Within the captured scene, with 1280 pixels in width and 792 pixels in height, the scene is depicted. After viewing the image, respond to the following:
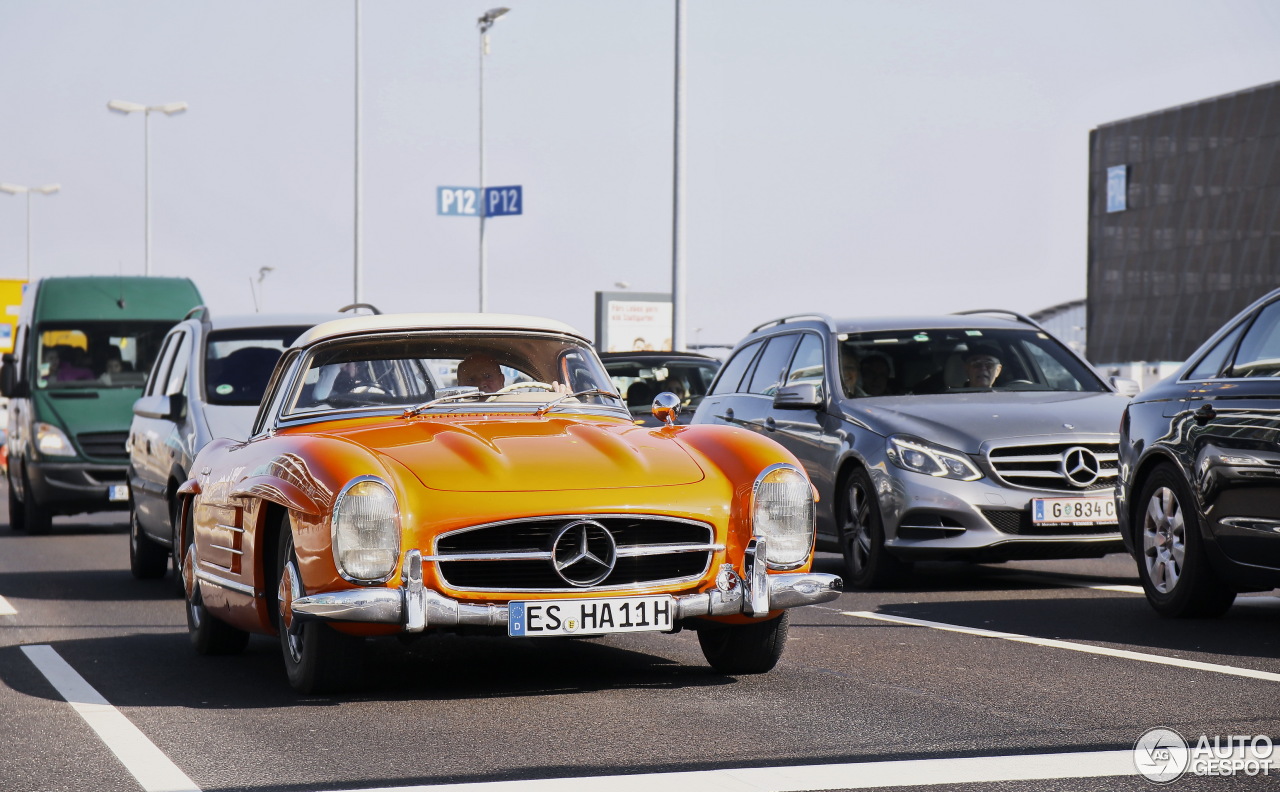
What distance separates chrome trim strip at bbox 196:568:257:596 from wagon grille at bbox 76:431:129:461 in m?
10.5

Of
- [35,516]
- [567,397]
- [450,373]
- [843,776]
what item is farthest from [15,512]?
[843,776]

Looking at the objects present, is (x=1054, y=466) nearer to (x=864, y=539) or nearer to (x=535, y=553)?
(x=864, y=539)

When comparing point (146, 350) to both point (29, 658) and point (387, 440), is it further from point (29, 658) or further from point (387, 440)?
point (387, 440)

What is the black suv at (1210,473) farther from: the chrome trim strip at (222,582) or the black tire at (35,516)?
the black tire at (35,516)

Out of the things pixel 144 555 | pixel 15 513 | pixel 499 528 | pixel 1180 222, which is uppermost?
pixel 1180 222

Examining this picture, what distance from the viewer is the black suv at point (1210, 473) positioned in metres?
8.49

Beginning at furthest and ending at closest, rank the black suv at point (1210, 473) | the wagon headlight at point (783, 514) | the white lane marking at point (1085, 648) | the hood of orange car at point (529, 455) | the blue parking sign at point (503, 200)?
the blue parking sign at point (503, 200), the black suv at point (1210, 473), the white lane marking at point (1085, 648), the wagon headlight at point (783, 514), the hood of orange car at point (529, 455)

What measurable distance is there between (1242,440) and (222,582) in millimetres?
4606

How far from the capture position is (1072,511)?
11.0 meters

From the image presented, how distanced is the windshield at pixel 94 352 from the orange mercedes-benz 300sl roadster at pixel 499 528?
12068mm

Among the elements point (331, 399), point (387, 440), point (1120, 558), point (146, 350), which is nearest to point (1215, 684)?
point (387, 440)

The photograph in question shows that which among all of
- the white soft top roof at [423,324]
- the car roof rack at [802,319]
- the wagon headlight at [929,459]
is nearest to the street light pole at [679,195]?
the car roof rack at [802,319]

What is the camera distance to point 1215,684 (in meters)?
7.05

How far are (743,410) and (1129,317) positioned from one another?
81162mm
